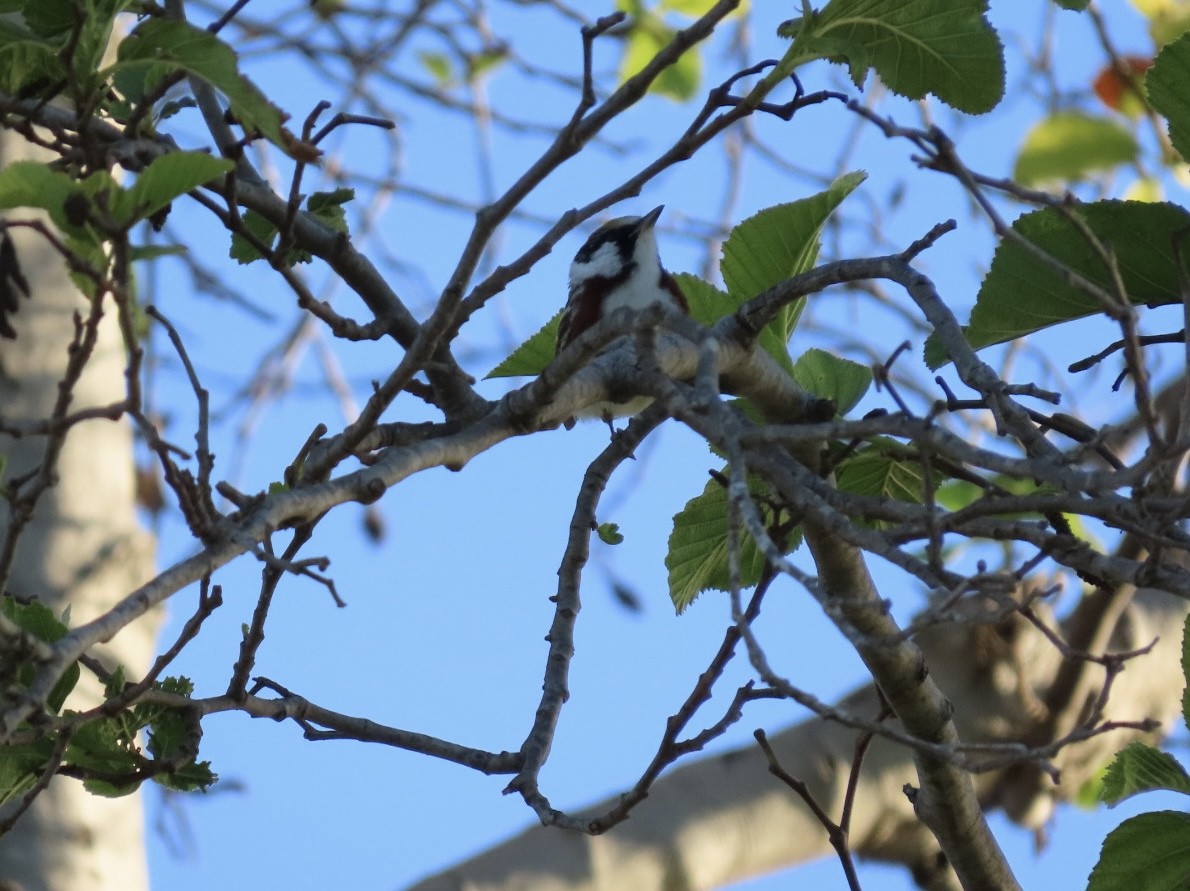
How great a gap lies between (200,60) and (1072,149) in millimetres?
2326

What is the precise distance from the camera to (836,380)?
2.07 meters

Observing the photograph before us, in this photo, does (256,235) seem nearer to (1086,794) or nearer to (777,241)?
(777,241)

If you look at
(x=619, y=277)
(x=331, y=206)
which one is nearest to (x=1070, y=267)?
(x=331, y=206)

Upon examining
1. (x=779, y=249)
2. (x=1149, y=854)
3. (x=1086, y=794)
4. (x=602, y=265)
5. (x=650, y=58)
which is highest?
(x=650, y=58)

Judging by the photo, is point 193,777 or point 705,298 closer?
point 193,777

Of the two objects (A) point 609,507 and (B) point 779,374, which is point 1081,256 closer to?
(B) point 779,374

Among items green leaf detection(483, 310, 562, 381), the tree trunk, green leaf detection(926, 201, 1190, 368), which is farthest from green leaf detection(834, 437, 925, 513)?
the tree trunk

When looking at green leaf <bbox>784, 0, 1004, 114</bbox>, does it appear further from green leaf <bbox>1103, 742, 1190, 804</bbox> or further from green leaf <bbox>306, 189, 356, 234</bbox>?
green leaf <bbox>1103, 742, 1190, 804</bbox>

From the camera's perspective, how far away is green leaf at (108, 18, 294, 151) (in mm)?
1459

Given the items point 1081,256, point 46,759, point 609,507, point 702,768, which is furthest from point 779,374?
point 609,507

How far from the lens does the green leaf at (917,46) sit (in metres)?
1.72

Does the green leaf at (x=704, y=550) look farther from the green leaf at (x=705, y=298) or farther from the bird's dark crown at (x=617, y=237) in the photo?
the bird's dark crown at (x=617, y=237)

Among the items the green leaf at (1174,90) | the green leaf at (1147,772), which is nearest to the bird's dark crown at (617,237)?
the green leaf at (1174,90)

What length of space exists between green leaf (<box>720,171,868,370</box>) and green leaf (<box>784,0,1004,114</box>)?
0.17m
